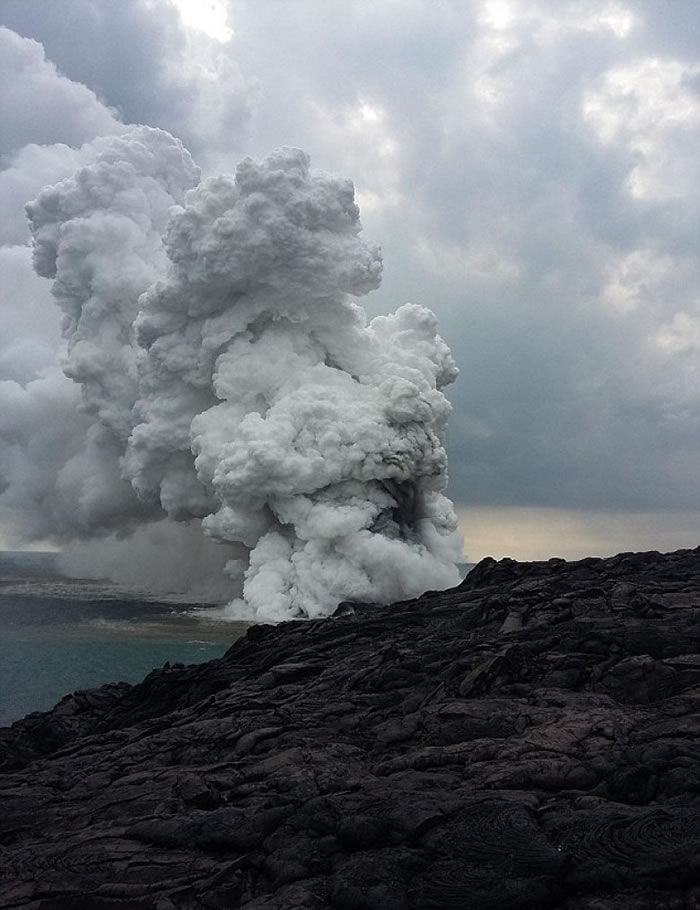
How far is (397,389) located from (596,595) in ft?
132

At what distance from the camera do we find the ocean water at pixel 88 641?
121 ft

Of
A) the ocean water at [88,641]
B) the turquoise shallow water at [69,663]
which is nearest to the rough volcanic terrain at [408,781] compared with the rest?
the turquoise shallow water at [69,663]

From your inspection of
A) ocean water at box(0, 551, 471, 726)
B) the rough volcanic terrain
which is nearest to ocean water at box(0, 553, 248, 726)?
ocean water at box(0, 551, 471, 726)

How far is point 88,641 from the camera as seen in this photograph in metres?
→ 47.1

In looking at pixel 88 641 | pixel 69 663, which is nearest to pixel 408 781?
pixel 69 663

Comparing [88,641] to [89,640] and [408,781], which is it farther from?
[408,781]

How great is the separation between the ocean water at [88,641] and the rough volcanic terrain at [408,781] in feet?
41.1

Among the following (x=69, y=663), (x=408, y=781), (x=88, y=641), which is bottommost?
(x=408, y=781)

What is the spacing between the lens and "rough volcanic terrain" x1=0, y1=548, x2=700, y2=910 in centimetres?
1095

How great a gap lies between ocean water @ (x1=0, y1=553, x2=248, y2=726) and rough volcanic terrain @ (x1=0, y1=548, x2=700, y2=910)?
12.5m

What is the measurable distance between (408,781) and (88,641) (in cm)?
3706

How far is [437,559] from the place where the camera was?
65.9 m

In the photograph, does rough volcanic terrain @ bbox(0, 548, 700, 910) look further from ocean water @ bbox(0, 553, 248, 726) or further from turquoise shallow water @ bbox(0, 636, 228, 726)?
ocean water @ bbox(0, 553, 248, 726)

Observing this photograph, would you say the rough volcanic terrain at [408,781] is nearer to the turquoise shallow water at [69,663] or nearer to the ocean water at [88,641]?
the turquoise shallow water at [69,663]
